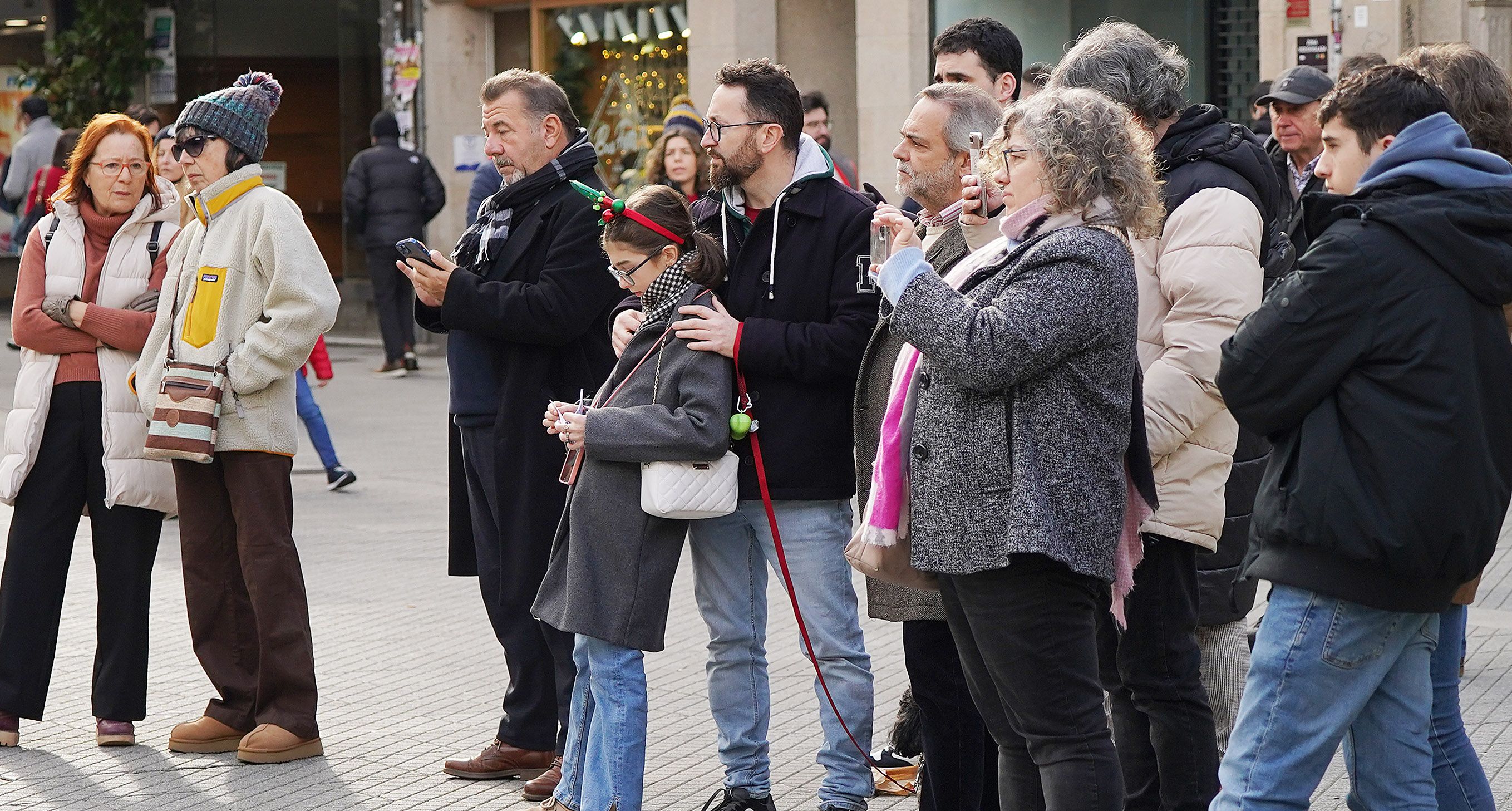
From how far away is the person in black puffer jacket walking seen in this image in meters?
16.3

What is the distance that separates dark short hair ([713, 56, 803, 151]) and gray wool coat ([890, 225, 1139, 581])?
1.18 meters

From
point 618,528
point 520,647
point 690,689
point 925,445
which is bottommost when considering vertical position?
point 690,689

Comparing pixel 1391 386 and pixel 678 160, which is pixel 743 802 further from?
pixel 678 160

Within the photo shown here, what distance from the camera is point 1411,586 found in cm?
346

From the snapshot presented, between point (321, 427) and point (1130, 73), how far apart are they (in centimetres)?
716

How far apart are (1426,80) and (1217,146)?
843 millimetres

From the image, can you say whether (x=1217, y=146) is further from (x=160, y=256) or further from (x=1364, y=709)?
(x=160, y=256)

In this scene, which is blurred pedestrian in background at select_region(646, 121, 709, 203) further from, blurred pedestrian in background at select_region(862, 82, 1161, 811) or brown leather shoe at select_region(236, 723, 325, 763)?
blurred pedestrian in background at select_region(862, 82, 1161, 811)

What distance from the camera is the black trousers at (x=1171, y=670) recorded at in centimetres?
430

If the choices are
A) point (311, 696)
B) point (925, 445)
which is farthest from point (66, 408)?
→ point (925, 445)

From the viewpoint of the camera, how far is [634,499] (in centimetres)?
463

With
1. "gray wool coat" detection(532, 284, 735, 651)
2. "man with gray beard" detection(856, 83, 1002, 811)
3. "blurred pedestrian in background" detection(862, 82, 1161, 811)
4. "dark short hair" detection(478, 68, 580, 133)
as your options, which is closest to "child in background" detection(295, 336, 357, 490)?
"dark short hair" detection(478, 68, 580, 133)

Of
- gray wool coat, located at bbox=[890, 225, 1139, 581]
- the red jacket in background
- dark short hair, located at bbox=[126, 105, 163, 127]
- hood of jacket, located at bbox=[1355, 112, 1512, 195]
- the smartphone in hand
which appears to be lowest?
the red jacket in background

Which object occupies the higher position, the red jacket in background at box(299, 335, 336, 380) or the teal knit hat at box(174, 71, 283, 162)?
the teal knit hat at box(174, 71, 283, 162)
